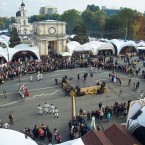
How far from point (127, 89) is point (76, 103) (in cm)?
696

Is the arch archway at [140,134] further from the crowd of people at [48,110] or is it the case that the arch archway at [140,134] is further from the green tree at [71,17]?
the green tree at [71,17]

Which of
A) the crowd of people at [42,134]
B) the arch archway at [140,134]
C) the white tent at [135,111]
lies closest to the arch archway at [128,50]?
the crowd of people at [42,134]

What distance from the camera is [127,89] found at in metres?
28.9

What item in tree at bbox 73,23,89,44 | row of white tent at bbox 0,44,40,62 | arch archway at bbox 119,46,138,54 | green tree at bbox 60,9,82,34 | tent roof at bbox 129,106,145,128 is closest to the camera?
tent roof at bbox 129,106,145,128

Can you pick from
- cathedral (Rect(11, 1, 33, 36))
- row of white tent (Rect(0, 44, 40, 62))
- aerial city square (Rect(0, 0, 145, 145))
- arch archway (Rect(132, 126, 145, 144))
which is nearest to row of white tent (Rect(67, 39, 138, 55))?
aerial city square (Rect(0, 0, 145, 145))

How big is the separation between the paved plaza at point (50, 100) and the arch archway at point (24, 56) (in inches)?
404

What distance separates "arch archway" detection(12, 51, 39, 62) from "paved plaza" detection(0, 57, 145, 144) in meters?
10.3

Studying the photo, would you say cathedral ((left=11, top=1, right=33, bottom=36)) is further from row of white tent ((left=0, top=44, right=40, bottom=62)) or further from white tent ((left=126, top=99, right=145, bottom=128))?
white tent ((left=126, top=99, right=145, bottom=128))

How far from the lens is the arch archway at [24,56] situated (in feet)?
145

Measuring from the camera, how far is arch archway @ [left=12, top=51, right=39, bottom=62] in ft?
145

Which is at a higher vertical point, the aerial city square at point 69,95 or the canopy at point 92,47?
the canopy at point 92,47

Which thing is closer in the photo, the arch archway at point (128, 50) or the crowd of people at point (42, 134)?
the crowd of people at point (42, 134)

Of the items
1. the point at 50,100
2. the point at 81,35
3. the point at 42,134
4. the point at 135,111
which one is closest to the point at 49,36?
the point at 81,35

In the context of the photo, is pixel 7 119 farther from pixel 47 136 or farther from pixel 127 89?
pixel 127 89
